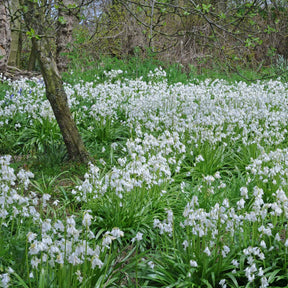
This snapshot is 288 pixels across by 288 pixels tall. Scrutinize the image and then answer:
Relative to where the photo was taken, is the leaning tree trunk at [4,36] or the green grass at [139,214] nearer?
the green grass at [139,214]

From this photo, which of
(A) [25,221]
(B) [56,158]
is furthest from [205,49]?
(A) [25,221]

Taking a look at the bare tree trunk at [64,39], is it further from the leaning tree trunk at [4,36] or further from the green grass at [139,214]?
the green grass at [139,214]

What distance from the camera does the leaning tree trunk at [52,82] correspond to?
4488mm

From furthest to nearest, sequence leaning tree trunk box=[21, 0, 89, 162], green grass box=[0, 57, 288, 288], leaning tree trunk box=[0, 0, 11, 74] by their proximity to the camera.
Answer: leaning tree trunk box=[0, 0, 11, 74]
leaning tree trunk box=[21, 0, 89, 162]
green grass box=[0, 57, 288, 288]

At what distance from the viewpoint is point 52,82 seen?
15.5 feet

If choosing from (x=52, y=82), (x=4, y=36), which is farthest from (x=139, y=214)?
(x=4, y=36)

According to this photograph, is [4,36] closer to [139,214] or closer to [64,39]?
[64,39]

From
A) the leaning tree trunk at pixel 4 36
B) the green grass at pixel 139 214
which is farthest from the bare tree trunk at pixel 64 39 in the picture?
the green grass at pixel 139 214

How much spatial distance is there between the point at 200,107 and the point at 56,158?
2.78 meters

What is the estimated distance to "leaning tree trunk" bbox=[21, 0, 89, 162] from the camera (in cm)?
449

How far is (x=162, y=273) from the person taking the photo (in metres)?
2.93

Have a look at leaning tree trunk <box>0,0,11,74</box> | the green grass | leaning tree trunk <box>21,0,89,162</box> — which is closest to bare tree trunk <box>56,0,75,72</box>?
leaning tree trunk <box>0,0,11,74</box>

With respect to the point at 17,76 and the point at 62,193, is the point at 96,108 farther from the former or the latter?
the point at 17,76

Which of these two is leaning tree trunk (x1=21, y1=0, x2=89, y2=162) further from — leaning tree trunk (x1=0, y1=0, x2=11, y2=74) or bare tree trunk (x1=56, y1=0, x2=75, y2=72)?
bare tree trunk (x1=56, y1=0, x2=75, y2=72)
